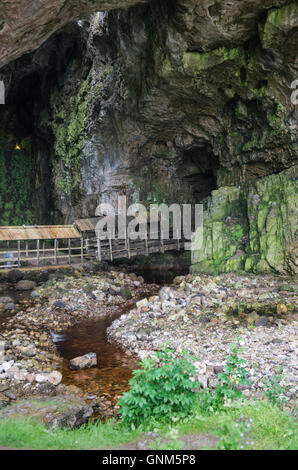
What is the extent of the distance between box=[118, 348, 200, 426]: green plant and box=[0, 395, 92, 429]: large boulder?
1284 mm

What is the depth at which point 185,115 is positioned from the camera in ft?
65.6

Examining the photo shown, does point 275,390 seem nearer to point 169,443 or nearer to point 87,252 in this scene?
point 169,443

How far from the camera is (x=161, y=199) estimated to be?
973 inches

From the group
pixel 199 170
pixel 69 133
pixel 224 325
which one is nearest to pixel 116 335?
pixel 224 325

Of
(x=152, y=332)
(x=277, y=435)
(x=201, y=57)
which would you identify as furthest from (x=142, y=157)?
(x=277, y=435)

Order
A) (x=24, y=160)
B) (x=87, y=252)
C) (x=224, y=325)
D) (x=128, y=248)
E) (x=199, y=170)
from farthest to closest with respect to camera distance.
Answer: (x=24, y=160) → (x=199, y=170) → (x=87, y=252) → (x=128, y=248) → (x=224, y=325)

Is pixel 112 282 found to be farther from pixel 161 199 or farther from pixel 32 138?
pixel 32 138

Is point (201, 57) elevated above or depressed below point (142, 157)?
above

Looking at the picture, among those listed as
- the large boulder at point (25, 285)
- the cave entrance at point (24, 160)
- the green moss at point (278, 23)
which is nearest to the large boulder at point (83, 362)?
the large boulder at point (25, 285)

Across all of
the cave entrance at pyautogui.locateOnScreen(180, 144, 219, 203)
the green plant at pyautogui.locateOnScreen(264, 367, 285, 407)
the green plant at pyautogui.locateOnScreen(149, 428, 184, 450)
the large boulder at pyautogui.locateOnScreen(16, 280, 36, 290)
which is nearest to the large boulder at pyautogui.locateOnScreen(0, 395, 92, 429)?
the green plant at pyautogui.locateOnScreen(149, 428, 184, 450)

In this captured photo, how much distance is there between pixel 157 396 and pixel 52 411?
2.12 m

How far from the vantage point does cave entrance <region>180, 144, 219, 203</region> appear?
23594 millimetres
